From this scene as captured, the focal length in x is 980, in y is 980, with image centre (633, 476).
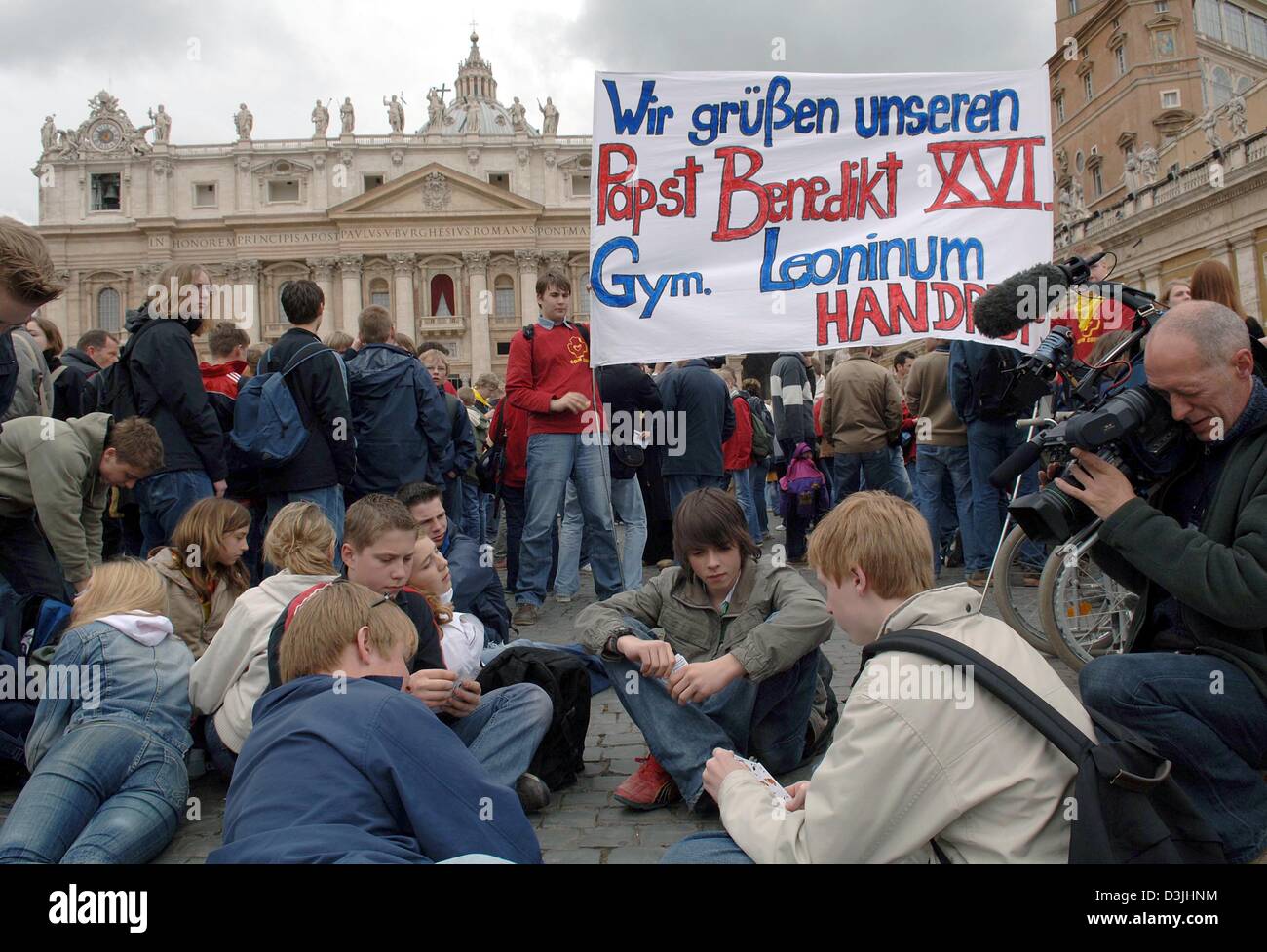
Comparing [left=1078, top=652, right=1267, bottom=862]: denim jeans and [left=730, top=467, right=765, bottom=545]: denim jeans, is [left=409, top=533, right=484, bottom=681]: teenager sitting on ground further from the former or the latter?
[left=730, top=467, right=765, bottom=545]: denim jeans

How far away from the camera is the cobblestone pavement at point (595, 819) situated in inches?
117

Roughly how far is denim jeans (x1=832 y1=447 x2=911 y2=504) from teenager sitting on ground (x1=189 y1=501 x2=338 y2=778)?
4846 millimetres

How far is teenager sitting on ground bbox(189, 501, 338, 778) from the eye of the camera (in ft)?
10.8

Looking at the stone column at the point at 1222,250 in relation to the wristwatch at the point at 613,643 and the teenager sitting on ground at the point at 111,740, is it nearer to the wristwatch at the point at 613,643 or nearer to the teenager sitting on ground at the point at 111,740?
the wristwatch at the point at 613,643

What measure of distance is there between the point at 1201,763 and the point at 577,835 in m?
1.76

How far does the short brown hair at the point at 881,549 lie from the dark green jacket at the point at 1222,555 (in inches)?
23.3

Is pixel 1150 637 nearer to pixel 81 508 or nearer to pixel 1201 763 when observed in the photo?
pixel 1201 763

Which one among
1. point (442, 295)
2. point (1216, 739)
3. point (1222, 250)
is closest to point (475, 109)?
point (442, 295)

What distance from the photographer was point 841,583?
2127 millimetres

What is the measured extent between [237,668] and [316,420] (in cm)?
226

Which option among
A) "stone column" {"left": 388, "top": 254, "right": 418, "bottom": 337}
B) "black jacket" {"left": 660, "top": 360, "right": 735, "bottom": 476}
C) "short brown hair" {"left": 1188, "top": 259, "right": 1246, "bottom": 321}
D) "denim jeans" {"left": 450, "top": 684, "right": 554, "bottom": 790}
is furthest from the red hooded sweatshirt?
"stone column" {"left": 388, "top": 254, "right": 418, "bottom": 337}

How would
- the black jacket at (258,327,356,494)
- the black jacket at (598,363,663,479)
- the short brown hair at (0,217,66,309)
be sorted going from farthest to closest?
the black jacket at (598,363,663,479)
the black jacket at (258,327,356,494)
the short brown hair at (0,217,66,309)

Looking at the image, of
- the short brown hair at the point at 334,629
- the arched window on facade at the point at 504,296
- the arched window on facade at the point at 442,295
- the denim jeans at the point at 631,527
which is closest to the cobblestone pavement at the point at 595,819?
the short brown hair at the point at 334,629

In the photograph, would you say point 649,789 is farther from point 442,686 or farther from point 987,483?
point 987,483
